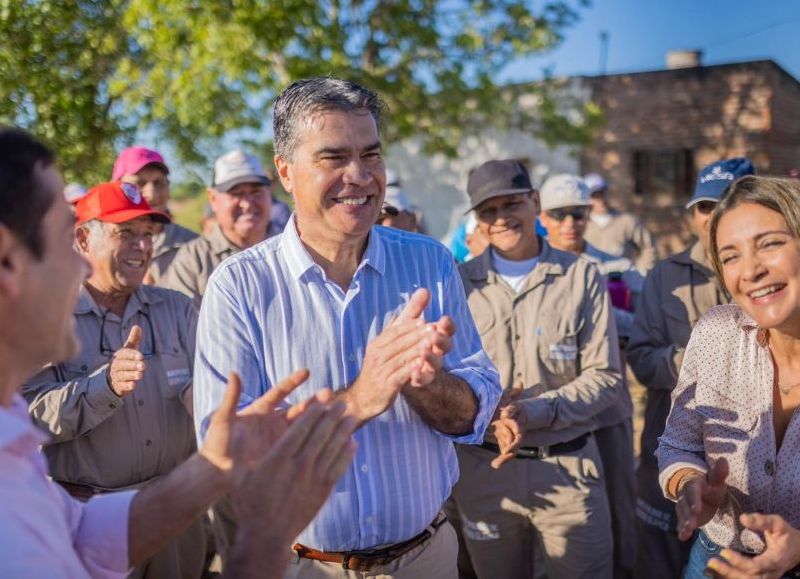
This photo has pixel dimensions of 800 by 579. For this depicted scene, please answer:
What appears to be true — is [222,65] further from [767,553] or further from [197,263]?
[767,553]

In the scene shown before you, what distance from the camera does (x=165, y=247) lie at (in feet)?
19.0

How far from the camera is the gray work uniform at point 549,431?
11.7 ft

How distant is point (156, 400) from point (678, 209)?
15832 mm

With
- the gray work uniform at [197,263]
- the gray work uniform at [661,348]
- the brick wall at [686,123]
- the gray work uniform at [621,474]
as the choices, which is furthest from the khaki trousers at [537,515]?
the brick wall at [686,123]

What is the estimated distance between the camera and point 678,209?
17234mm

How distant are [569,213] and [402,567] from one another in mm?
3358

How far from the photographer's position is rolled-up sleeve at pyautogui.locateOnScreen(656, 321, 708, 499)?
8.21 ft

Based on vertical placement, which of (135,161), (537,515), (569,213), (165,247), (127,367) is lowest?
(537,515)

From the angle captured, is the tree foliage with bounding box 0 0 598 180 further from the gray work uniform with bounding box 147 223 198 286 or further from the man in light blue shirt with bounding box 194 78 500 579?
the man in light blue shirt with bounding box 194 78 500 579

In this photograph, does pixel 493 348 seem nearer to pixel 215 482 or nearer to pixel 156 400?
pixel 156 400

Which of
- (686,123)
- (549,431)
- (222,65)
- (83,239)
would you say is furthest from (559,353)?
(686,123)

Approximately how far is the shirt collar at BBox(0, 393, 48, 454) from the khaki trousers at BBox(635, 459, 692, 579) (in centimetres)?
335

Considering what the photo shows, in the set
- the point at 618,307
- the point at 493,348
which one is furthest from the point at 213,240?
the point at 618,307

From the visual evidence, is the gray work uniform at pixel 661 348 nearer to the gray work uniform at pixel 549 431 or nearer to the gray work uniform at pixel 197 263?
the gray work uniform at pixel 549 431
